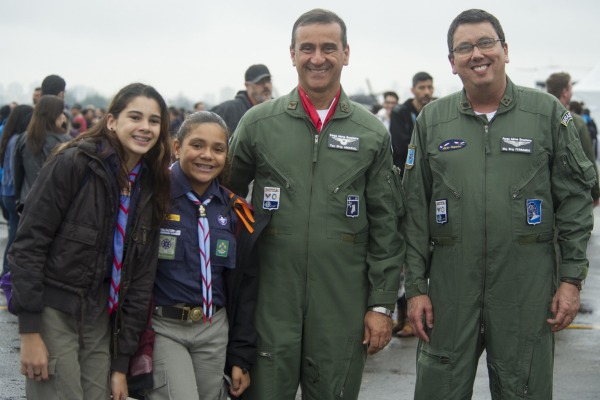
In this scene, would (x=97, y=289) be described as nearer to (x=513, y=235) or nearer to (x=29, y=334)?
(x=29, y=334)

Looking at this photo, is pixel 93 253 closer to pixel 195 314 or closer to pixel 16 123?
pixel 195 314

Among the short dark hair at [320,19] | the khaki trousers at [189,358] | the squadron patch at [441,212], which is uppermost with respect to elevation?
the short dark hair at [320,19]

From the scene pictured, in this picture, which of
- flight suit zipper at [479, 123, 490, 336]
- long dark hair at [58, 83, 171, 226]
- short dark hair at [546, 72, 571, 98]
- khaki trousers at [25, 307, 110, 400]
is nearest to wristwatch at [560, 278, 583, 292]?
flight suit zipper at [479, 123, 490, 336]

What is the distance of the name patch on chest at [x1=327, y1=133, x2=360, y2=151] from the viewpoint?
13.5 ft

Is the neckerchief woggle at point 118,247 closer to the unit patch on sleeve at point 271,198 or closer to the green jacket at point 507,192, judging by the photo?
the unit patch on sleeve at point 271,198

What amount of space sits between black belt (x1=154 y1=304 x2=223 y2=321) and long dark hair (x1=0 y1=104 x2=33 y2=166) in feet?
20.0

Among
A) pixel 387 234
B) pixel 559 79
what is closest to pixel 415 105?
pixel 559 79

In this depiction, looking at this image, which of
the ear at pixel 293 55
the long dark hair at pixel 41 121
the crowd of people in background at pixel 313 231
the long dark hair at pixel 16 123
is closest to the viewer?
the crowd of people in background at pixel 313 231

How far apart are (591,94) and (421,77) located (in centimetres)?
2943

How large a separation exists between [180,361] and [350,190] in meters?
1.19

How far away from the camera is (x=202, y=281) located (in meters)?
3.89

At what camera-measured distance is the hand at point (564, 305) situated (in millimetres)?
4082

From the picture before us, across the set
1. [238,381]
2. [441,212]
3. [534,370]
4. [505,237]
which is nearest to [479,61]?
[441,212]

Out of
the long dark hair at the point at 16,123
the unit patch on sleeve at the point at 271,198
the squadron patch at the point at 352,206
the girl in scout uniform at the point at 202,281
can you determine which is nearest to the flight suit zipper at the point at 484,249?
the squadron patch at the point at 352,206
